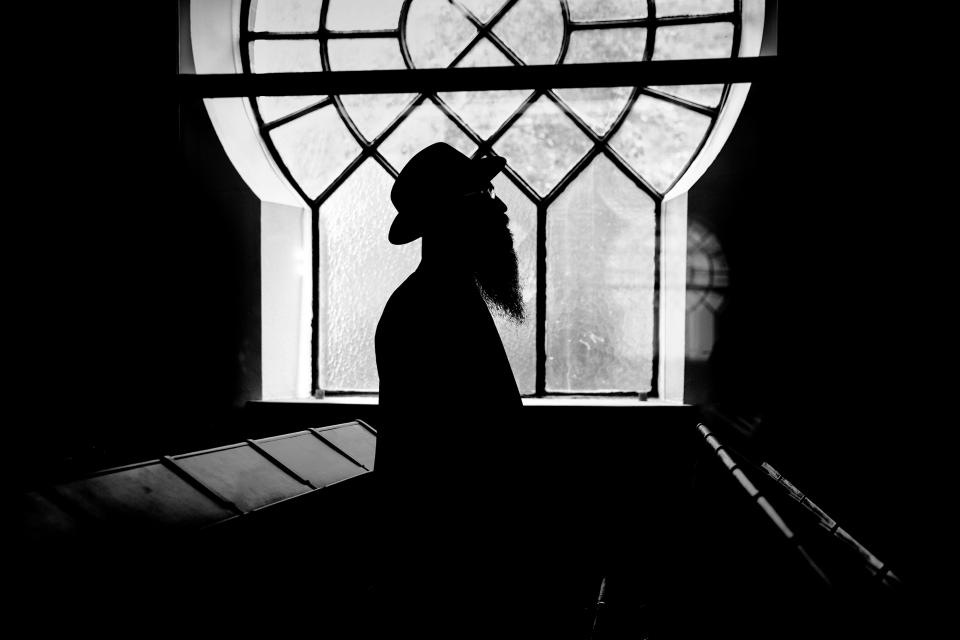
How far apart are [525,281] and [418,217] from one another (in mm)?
2237

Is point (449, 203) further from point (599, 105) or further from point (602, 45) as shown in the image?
point (602, 45)

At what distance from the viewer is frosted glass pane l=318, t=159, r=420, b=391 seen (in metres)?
3.66

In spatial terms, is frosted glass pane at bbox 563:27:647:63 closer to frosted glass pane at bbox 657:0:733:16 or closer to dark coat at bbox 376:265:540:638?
frosted glass pane at bbox 657:0:733:16

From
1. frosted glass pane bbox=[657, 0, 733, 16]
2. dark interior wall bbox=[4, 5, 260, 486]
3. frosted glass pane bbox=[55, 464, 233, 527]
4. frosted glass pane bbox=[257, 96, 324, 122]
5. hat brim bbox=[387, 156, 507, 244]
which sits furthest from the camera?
frosted glass pane bbox=[257, 96, 324, 122]

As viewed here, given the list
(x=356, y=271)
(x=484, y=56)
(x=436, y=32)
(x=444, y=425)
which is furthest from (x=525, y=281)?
(x=444, y=425)

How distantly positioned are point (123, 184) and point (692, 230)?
9.47 feet

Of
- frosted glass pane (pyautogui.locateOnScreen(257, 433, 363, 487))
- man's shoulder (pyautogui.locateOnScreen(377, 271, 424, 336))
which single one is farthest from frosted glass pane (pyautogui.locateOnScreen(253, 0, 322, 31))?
man's shoulder (pyautogui.locateOnScreen(377, 271, 424, 336))

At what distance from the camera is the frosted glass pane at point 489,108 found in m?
3.56

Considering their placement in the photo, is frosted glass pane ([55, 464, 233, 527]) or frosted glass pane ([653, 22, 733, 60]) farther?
frosted glass pane ([653, 22, 733, 60])

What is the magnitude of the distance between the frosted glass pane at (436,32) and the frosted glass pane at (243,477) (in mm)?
2603

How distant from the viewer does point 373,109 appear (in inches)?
145

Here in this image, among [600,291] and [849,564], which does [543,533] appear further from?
[600,291]

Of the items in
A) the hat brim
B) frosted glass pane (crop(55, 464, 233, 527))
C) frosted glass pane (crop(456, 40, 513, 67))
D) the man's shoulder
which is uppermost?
frosted glass pane (crop(456, 40, 513, 67))

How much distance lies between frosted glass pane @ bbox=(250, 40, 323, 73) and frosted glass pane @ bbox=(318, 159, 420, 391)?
0.69 metres
